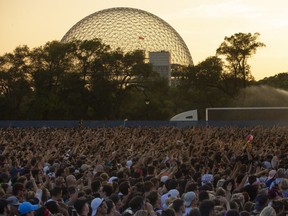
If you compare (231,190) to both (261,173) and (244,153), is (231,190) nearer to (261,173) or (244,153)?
(261,173)

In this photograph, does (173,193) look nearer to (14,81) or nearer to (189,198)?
(189,198)

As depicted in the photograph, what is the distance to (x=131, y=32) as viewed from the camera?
127375mm

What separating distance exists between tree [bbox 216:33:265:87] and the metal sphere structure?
42184 millimetres

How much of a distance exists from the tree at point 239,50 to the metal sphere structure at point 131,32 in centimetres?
4218

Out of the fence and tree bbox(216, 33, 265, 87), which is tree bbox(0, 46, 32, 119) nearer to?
the fence

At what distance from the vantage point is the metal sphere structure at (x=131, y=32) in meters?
125

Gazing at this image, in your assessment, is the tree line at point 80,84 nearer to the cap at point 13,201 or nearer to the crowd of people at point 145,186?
the crowd of people at point 145,186

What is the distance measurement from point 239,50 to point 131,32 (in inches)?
1882

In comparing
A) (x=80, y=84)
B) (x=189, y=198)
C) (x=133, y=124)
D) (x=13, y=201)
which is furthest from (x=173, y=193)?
(x=80, y=84)

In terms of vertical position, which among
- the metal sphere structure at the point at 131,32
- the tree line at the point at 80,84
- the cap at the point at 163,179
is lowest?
the cap at the point at 163,179

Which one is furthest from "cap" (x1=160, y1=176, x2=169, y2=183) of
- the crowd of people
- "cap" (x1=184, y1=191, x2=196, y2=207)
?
"cap" (x1=184, y1=191, x2=196, y2=207)

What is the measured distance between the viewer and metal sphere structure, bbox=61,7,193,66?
125 meters

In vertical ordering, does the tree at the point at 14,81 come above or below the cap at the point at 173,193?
above

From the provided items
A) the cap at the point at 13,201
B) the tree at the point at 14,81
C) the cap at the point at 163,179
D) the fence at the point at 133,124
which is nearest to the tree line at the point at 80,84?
the tree at the point at 14,81
